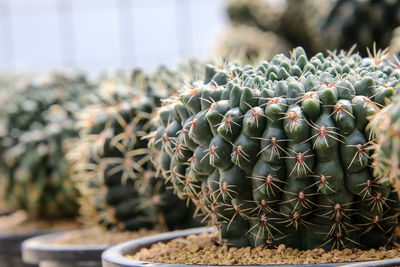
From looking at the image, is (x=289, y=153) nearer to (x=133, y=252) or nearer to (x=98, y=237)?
(x=133, y=252)

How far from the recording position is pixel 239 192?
5.55 ft

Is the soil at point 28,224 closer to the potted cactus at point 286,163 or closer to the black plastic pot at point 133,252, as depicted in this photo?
the black plastic pot at point 133,252

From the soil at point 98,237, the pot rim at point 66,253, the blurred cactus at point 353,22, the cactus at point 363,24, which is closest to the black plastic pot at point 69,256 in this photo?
the pot rim at point 66,253

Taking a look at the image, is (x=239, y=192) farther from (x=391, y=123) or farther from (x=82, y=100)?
(x=82, y=100)

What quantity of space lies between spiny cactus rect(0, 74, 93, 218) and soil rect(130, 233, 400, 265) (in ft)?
5.20

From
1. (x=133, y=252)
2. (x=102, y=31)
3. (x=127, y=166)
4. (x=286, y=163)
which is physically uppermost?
(x=102, y=31)

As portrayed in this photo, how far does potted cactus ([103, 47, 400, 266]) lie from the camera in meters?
1.58

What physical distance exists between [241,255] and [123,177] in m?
1.06

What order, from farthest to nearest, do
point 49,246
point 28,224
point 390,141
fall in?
point 28,224 → point 49,246 → point 390,141

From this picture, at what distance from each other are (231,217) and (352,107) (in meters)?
0.53

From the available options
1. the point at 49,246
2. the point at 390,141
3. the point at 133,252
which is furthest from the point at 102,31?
the point at 390,141

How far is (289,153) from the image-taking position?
160 cm

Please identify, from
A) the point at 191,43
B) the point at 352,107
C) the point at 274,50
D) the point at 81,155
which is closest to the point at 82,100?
the point at 81,155

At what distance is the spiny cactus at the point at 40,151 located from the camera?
343 centimetres
